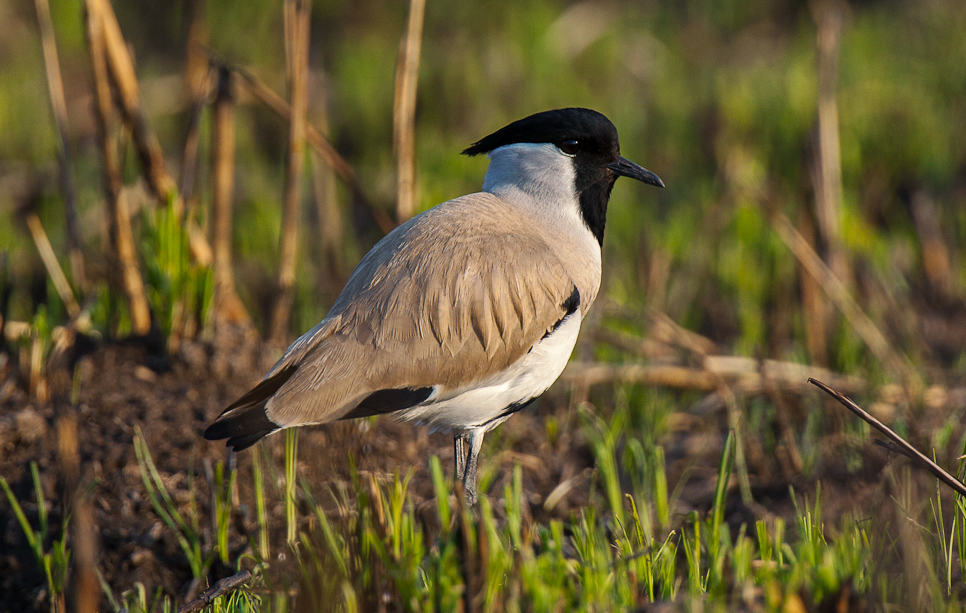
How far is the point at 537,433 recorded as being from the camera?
164 inches

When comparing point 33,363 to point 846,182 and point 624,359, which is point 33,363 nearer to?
point 624,359

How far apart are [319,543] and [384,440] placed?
157 centimetres

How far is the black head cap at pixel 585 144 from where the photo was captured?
10.4 ft

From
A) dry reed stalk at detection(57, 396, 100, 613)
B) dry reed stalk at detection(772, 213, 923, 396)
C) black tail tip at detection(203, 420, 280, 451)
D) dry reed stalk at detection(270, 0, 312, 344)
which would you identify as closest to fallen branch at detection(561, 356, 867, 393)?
dry reed stalk at detection(772, 213, 923, 396)

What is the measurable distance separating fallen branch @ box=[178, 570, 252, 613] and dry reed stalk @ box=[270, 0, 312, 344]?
1745mm

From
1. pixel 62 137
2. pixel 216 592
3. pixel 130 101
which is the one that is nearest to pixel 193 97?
pixel 130 101

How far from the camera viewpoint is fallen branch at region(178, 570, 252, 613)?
2.41 metres

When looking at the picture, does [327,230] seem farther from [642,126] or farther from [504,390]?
[642,126]

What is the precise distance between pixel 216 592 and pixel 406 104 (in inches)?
89.8

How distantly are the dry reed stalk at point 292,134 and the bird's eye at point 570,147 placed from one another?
4.13ft

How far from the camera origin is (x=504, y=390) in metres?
2.90

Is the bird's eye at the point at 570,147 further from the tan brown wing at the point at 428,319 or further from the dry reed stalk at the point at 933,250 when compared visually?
the dry reed stalk at the point at 933,250

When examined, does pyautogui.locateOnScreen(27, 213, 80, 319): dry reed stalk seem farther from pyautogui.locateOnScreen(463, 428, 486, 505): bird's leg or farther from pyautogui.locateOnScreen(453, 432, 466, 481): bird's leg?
pyautogui.locateOnScreen(463, 428, 486, 505): bird's leg

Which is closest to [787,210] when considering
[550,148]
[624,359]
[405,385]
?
[624,359]
